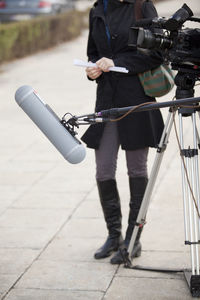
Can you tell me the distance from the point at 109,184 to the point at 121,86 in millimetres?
676

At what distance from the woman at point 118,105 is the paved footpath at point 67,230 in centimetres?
25

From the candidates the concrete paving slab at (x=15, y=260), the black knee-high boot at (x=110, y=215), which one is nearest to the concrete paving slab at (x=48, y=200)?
the concrete paving slab at (x=15, y=260)

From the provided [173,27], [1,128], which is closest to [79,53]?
[1,128]

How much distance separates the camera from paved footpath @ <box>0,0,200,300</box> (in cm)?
421

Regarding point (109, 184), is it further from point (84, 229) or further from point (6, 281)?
point (6, 281)

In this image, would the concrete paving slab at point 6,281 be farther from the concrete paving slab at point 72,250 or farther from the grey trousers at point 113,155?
the grey trousers at point 113,155

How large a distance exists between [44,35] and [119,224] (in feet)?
47.4

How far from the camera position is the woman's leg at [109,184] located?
4.60 metres

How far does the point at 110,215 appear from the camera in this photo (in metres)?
4.74

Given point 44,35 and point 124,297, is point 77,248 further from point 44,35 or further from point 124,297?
point 44,35

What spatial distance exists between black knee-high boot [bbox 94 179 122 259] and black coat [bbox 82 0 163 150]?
12.8 inches

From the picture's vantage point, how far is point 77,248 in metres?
4.94

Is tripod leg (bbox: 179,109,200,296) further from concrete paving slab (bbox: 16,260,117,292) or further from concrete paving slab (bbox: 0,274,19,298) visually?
concrete paving slab (bbox: 0,274,19,298)

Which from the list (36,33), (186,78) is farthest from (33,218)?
(36,33)
